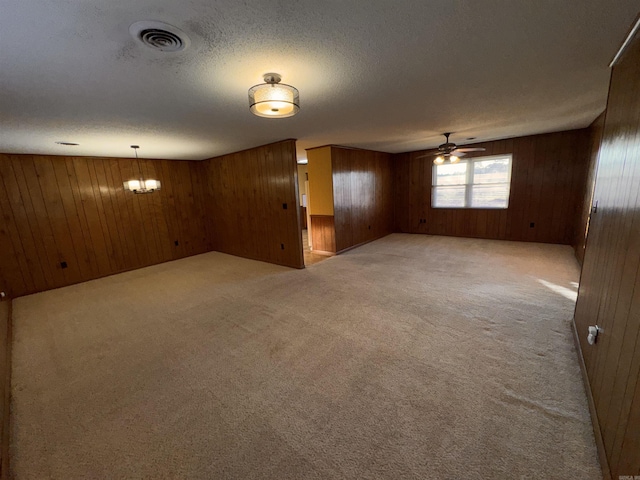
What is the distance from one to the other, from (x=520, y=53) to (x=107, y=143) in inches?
193

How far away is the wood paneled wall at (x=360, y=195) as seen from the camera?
221 inches

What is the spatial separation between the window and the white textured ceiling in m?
2.84

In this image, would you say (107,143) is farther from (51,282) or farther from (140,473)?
(140,473)

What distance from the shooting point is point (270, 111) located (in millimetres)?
1945

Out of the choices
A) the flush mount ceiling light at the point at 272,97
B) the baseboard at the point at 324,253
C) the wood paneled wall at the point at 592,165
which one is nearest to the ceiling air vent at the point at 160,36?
the flush mount ceiling light at the point at 272,97

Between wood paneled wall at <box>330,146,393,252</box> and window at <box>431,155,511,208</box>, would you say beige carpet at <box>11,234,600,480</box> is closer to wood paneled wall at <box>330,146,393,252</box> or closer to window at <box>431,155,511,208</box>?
wood paneled wall at <box>330,146,393,252</box>

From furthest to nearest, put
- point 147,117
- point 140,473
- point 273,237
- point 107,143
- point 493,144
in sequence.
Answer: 1. point 493,144
2. point 273,237
3. point 107,143
4. point 147,117
5. point 140,473

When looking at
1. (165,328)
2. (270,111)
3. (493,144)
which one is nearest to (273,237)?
(165,328)

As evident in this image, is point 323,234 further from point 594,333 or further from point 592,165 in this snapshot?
point 592,165

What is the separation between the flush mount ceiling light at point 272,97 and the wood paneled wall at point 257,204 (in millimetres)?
2479

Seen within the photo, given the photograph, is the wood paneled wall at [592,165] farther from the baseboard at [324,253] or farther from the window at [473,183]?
the baseboard at [324,253]

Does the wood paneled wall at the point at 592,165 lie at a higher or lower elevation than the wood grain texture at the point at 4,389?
higher

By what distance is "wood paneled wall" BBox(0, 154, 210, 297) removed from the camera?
3992 millimetres

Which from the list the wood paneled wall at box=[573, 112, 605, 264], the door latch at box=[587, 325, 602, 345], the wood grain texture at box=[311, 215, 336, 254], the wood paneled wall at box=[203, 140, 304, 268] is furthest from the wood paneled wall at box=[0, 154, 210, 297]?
the wood paneled wall at box=[573, 112, 605, 264]
